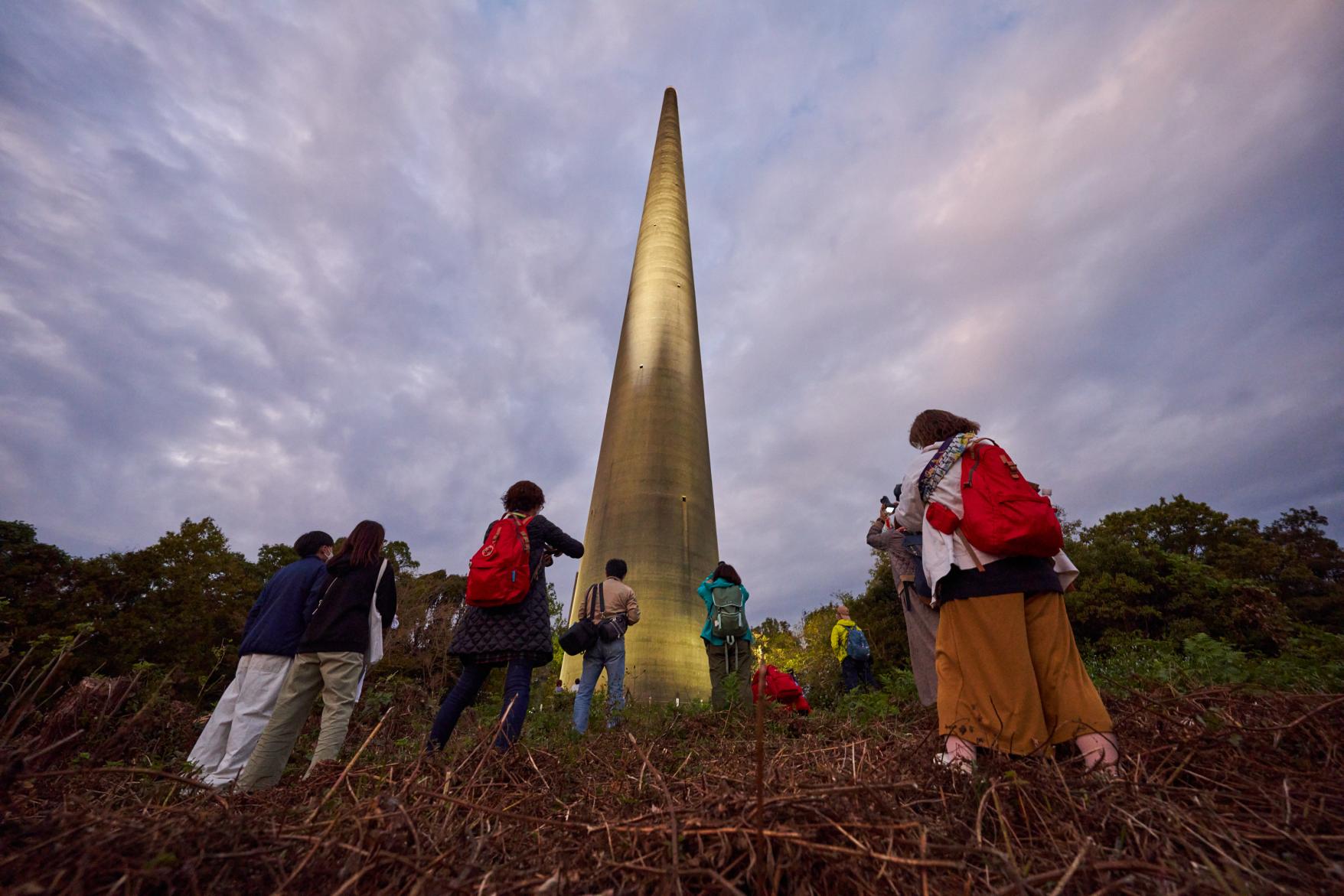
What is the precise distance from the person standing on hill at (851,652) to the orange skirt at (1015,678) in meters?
6.59

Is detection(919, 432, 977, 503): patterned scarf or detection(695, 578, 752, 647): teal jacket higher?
detection(695, 578, 752, 647): teal jacket

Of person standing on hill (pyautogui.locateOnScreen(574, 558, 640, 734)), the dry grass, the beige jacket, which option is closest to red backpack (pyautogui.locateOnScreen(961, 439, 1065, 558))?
the dry grass

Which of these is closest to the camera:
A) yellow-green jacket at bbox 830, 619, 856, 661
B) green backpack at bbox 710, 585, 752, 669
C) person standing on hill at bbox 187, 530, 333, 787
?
person standing on hill at bbox 187, 530, 333, 787

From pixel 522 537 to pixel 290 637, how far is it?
1983mm

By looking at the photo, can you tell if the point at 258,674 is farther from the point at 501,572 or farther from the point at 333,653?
the point at 501,572

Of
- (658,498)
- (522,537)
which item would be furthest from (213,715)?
(658,498)

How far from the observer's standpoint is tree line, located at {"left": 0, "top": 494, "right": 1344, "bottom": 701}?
1048 centimetres

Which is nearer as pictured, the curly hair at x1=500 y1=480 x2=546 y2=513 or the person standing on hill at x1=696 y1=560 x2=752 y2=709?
the curly hair at x1=500 y1=480 x2=546 y2=513

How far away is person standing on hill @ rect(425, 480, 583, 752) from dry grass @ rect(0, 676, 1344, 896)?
1849mm

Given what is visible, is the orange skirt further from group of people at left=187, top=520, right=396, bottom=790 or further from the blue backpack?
the blue backpack

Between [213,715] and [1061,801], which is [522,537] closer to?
[213,715]

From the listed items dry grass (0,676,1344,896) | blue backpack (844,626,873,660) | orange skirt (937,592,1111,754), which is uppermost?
blue backpack (844,626,873,660)

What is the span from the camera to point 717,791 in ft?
5.69

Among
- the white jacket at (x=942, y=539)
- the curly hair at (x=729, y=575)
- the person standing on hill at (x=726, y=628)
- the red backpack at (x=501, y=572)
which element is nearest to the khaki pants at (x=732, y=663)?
the person standing on hill at (x=726, y=628)
